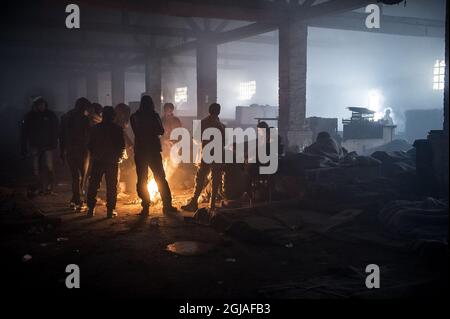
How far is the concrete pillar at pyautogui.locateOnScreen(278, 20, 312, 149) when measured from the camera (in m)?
12.9

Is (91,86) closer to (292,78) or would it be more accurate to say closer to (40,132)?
(292,78)

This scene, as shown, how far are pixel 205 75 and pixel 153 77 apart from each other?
15.3 ft

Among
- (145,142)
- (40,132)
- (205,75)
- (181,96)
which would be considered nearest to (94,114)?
(40,132)

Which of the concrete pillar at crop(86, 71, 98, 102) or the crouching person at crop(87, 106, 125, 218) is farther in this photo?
the concrete pillar at crop(86, 71, 98, 102)

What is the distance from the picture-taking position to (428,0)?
1748 cm

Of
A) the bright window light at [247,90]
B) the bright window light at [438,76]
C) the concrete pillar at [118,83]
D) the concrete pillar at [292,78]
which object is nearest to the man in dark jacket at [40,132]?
the concrete pillar at [292,78]

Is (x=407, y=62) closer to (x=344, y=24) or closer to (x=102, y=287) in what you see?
(x=344, y=24)

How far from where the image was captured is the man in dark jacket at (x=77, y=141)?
880 centimetres

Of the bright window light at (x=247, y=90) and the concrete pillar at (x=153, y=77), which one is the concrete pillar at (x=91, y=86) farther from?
the concrete pillar at (x=153, y=77)

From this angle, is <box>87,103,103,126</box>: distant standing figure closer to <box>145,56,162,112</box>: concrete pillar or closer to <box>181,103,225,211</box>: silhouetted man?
<box>181,103,225,211</box>: silhouetted man

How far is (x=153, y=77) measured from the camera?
71.7ft

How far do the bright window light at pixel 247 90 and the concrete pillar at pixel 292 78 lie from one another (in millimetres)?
22740

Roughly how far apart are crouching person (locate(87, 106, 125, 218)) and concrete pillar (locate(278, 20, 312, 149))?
6112 mm

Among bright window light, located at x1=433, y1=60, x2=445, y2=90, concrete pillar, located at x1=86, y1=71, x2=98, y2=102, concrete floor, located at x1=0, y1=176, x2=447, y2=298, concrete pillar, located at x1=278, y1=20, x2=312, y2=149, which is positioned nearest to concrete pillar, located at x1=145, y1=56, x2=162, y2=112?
concrete pillar, located at x1=278, y1=20, x2=312, y2=149
